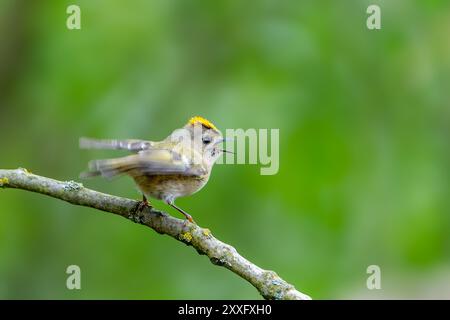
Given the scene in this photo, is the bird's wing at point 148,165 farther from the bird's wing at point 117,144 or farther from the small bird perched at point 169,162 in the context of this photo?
the bird's wing at point 117,144

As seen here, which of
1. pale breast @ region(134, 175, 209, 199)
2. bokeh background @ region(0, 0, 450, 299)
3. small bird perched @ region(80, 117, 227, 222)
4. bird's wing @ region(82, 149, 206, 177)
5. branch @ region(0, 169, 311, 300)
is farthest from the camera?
bokeh background @ region(0, 0, 450, 299)

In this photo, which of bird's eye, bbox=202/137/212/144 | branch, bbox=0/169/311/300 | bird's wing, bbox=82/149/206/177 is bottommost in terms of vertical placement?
branch, bbox=0/169/311/300

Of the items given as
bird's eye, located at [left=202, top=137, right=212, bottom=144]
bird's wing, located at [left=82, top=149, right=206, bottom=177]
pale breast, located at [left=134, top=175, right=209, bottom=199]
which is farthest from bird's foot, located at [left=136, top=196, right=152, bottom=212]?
bird's eye, located at [left=202, top=137, right=212, bottom=144]

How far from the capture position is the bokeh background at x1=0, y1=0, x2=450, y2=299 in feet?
24.3

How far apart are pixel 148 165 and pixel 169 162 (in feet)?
0.87

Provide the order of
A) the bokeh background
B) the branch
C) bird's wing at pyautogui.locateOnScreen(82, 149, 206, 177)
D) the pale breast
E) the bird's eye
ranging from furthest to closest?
the bokeh background < the bird's eye < the pale breast < bird's wing at pyautogui.locateOnScreen(82, 149, 206, 177) < the branch

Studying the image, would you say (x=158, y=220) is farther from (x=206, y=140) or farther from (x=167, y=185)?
(x=206, y=140)

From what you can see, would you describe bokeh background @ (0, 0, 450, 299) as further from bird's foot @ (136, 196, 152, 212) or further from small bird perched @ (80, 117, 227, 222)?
bird's foot @ (136, 196, 152, 212)

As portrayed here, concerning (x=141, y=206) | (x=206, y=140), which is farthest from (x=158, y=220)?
(x=206, y=140)

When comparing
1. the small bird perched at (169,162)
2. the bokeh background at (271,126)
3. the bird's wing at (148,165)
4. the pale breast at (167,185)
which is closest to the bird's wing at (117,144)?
the small bird perched at (169,162)

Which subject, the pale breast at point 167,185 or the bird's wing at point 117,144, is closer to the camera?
the bird's wing at point 117,144

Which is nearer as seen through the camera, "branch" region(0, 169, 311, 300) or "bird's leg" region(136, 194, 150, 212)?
"branch" region(0, 169, 311, 300)

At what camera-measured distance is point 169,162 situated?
5.96 m

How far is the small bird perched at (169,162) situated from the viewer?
5566 millimetres
